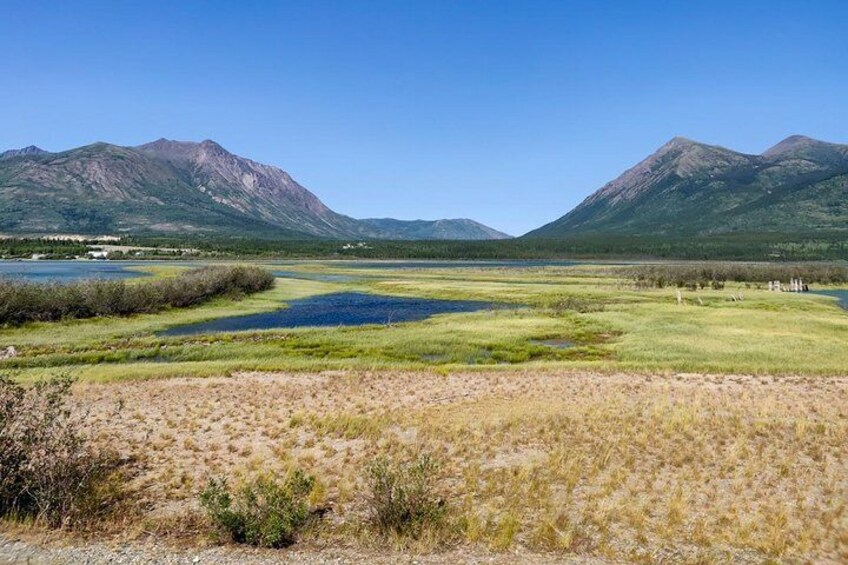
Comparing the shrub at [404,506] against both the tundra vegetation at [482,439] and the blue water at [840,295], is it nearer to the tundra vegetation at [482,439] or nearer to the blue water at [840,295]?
the tundra vegetation at [482,439]

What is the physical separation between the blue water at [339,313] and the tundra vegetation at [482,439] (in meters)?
10.4

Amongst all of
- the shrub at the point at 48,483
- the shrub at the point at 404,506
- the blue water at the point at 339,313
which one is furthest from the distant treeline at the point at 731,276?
the shrub at the point at 48,483

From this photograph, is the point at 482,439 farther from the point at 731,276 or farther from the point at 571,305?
the point at 731,276

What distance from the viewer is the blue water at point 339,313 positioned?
177 feet

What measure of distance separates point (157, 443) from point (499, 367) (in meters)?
20.2

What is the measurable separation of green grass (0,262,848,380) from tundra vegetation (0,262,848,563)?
1.16ft

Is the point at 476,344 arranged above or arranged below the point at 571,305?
below

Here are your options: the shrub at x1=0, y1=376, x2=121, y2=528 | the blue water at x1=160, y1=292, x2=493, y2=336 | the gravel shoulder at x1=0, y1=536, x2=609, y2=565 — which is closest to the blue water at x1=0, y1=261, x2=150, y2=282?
the blue water at x1=160, y1=292, x2=493, y2=336

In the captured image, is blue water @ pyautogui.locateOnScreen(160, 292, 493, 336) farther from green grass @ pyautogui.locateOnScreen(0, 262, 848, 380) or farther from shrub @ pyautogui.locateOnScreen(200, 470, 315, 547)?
shrub @ pyautogui.locateOnScreen(200, 470, 315, 547)

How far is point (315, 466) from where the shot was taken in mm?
16797

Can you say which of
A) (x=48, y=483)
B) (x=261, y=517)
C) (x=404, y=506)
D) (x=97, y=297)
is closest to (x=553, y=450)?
(x=404, y=506)

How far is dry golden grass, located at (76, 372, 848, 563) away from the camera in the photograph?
12.4 metres

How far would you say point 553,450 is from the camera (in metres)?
17.8

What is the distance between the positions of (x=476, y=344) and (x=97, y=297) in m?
37.5
